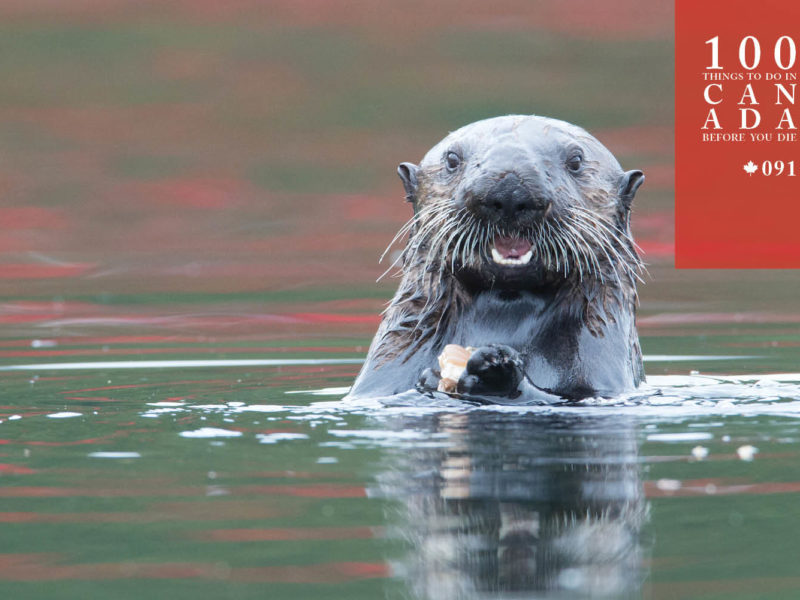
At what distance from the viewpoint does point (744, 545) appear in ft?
10.7

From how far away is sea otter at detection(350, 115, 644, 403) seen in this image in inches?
208

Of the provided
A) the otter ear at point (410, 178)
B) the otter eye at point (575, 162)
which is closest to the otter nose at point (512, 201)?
the otter eye at point (575, 162)

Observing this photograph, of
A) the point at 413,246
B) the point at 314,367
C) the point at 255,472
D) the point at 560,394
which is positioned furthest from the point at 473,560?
the point at 314,367

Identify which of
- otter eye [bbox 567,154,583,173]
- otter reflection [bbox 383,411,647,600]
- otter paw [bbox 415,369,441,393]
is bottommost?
otter reflection [bbox 383,411,647,600]

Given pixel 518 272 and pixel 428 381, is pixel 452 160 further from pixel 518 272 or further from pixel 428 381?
pixel 428 381

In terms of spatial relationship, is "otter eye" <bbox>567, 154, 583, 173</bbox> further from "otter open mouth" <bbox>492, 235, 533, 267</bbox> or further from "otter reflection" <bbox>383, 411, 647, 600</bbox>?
"otter reflection" <bbox>383, 411, 647, 600</bbox>

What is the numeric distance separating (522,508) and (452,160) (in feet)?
7.68

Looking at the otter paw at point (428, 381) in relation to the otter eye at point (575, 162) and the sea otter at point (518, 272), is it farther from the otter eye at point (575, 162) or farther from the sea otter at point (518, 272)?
the otter eye at point (575, 162)

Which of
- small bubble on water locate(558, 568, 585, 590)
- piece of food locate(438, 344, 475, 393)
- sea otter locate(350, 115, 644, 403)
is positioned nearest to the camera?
small bubble on water locate(558, 568, 585, 590)

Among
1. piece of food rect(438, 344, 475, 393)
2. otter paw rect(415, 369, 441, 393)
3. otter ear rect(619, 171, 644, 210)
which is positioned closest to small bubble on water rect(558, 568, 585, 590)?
piece of food rect(438, 344, 475, 393)

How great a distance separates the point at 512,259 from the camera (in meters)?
5.39

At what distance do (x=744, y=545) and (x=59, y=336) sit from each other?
6975mm

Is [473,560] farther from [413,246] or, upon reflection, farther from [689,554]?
[413,246]

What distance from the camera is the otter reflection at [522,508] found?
10.0ft
